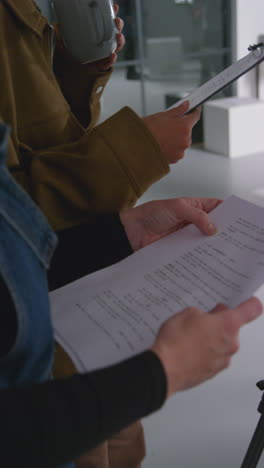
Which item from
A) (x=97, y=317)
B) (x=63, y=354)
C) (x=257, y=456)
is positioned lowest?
(x=257, y=456)

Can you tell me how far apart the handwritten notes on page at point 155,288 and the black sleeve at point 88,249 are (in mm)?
86

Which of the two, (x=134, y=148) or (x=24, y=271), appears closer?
(x=24, y=271)

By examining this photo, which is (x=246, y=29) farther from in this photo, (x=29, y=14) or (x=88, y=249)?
(x=88, y=249)

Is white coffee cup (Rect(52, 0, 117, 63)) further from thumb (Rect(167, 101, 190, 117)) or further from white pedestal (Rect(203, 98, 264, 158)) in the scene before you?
white pedestal (Rect(203, 98, 264, 158))

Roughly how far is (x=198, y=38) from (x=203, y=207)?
4.74 m

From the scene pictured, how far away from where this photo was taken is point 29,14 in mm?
857

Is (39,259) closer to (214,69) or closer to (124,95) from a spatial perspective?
(124,95)

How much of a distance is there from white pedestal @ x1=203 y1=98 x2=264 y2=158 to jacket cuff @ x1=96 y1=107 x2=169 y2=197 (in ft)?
12.1

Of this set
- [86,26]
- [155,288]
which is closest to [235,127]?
[86,26]

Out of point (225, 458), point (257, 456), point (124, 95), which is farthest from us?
point (124, 95)

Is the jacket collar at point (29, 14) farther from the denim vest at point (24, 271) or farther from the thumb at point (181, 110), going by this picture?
the denim vest at point (24, 271)

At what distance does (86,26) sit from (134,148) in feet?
1.07

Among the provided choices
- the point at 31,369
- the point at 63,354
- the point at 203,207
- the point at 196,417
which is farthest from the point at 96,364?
the point at 196,417

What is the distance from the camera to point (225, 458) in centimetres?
133
